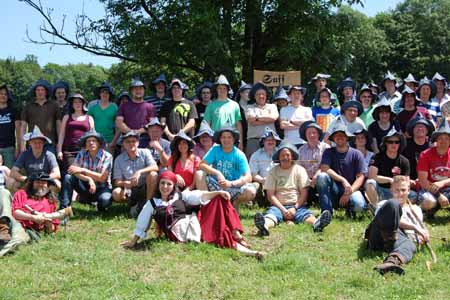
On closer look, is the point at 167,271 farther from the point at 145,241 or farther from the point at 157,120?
the point at 157,120

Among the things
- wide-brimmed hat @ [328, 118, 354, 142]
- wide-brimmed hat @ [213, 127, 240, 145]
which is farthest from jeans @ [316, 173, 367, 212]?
wide-brimmed hat @ [213, 127, 240, 145]

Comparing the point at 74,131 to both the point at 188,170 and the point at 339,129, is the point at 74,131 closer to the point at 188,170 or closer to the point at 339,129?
the point at 188,170

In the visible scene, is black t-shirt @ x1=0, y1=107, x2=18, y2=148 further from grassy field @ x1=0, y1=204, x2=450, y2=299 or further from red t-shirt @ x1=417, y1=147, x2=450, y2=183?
red t-shirt @ x1=417, y1=147, x2=450, y2=183

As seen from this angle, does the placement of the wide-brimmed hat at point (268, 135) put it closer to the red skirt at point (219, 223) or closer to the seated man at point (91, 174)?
the red skirt at point (219, 223)

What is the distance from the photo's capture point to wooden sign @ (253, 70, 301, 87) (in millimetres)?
12086

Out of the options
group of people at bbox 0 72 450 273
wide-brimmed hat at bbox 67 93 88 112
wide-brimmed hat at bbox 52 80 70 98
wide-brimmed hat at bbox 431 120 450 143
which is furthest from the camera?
wide-brimmed hat at bbox 52 80 70 98

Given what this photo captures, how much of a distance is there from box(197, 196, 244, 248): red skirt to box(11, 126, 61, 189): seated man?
2835 millimetres

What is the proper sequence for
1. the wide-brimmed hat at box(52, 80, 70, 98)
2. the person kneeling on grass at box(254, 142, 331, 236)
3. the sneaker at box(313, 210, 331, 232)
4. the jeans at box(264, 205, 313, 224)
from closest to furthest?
the sneaker at box(313, 210, 331, 232) → the jeans at box(264, 205, 313, 224) → the person kneeling on grass at box(254, 142, 331, 236) → the wide-brimmed hat at box(52, 80, 70, 98)

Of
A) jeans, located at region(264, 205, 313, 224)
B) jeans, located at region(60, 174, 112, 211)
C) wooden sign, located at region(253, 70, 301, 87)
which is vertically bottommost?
jeans, located at region(264, 205, 313, 224)

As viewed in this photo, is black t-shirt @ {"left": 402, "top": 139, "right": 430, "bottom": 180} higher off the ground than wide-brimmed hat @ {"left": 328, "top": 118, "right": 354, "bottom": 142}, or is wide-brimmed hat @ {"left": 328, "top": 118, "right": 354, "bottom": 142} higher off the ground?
wide-brimmed hat @ {"left": 328, "top": 118, "right": 354, "bottom": 142}

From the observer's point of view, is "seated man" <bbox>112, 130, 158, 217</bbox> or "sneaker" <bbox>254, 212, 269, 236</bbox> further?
"seated man" <bbox>112, 130, 158, 217</bbox>

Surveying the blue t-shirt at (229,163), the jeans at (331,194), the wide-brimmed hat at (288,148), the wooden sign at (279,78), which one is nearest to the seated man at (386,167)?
the jeans at (331,194)

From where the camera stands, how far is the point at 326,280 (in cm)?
575

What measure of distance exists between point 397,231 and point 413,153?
3051mm
